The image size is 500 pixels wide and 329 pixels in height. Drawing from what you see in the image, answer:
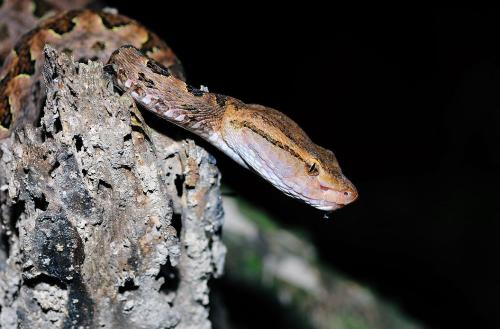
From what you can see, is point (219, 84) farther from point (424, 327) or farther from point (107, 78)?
point (107, 78)

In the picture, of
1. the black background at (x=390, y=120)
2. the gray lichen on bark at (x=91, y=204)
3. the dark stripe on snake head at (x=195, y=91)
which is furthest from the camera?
the black background at (x=390, y=120)

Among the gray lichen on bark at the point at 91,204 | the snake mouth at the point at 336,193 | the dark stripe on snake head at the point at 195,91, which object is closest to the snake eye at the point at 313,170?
the snake mouth at the point at 336,193

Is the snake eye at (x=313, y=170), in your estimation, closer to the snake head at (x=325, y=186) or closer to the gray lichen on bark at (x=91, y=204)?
the snake head at (x=325, y=186)

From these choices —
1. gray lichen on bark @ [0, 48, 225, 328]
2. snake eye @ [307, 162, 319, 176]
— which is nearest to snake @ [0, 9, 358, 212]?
snake eye @ [307, 162, 319, 176]

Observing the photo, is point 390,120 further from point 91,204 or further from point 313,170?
point 91,204

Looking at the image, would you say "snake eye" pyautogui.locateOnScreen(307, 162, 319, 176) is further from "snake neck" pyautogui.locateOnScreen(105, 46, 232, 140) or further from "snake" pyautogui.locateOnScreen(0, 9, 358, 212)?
"snake neck" pyautogui.locateOnScreen(105, 46, 232, 140)
